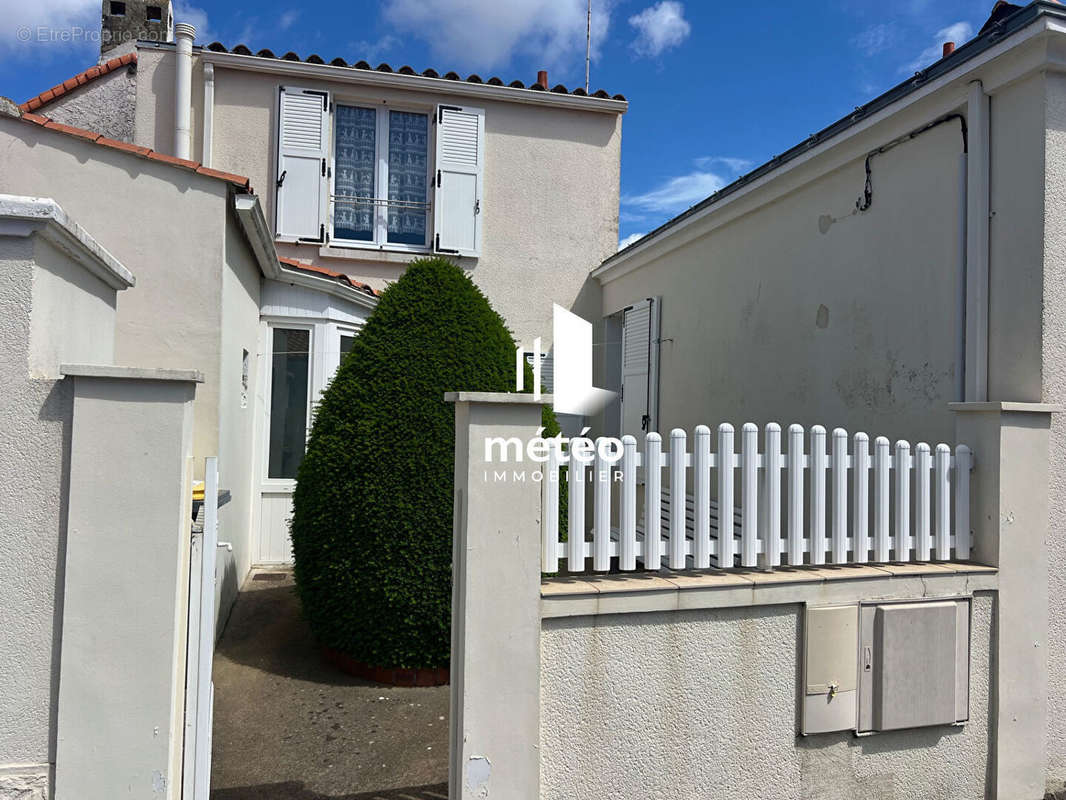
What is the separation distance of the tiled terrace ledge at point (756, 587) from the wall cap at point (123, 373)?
5.35 ft

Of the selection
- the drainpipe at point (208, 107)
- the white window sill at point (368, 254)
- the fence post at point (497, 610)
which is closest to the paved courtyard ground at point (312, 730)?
the fence post at point (497, 610)

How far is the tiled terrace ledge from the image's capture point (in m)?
3.02

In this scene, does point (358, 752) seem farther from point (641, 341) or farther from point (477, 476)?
point (641, 341)

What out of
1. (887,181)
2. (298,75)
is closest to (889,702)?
(887,181)

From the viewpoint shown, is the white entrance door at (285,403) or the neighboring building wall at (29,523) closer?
the neighboring building wall at (29,523)

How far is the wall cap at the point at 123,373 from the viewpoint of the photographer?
249 cm

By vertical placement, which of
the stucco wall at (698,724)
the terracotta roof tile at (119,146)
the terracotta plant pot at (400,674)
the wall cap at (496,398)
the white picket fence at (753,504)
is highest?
the terracotta roof tile at (119,146)

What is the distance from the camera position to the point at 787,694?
3299mm

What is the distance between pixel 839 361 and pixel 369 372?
3.41 metres

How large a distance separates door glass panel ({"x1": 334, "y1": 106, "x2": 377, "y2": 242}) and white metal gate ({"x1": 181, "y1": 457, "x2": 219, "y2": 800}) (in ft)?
22.3

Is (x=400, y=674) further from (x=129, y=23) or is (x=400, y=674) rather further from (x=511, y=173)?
(x=129, y=23)

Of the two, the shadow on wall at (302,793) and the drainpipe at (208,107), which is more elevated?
the drainpipe at (208,107)

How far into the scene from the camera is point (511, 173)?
962 centimetres

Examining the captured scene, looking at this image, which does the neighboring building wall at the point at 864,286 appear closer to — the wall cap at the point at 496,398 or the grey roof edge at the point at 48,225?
the wall cap at the point at 496,398
